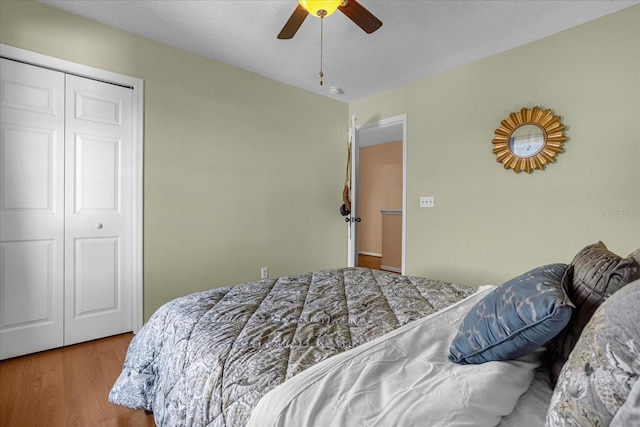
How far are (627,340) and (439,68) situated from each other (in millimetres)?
3134

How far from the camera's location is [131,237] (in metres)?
2.56

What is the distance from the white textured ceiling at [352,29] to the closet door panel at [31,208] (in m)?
0.66

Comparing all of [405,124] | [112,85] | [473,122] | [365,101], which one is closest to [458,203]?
[473,122]

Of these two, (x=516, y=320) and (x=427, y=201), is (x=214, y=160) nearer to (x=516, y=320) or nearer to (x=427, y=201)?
(x=427, y=201)

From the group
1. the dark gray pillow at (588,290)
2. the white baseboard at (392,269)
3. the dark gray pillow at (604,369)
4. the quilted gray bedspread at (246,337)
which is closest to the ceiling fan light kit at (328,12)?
the quilted gray bedspread at (246,337)

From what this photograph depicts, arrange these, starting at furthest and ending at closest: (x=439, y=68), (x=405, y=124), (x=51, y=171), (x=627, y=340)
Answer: (x=405, y=124) → (x=439, y=68) → (x=51, y=171) → (x=627, y=340)

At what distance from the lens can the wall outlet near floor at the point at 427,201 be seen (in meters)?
3.25

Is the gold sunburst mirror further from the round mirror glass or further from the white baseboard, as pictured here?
the white baseboard

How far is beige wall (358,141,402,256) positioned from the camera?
251 inches

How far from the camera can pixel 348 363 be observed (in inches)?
32.5

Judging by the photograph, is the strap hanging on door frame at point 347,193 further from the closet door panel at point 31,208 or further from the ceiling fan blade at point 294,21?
the closet door panel at point 31,208

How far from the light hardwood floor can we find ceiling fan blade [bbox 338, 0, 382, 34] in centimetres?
245

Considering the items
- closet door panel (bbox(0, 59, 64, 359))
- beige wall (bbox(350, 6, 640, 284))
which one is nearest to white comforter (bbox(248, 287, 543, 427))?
beige wall (bbox(350, 6, 640, 284))

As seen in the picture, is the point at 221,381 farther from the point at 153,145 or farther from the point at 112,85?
the point at 112,85
